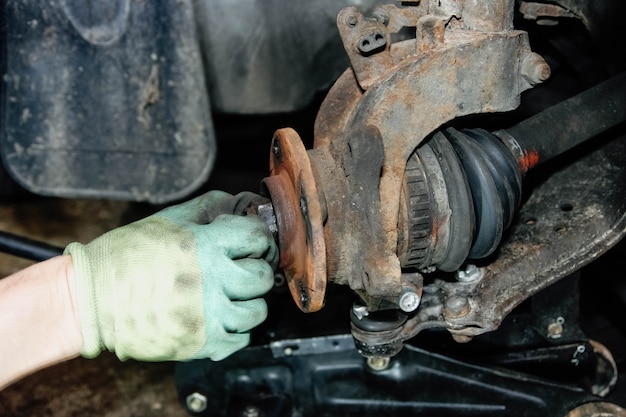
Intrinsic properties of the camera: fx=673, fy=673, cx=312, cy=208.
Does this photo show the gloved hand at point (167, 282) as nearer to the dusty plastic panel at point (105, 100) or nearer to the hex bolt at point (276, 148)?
the hex bolt at point (276, 148)

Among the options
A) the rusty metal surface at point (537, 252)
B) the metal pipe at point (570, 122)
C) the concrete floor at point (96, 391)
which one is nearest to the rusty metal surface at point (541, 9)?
the metal pipe at point (570, 122)

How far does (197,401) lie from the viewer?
57.4 inches

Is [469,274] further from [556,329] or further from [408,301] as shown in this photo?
[556,329]

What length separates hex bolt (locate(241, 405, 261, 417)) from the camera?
4.59 ft

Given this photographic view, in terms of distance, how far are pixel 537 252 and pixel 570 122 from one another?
211mm

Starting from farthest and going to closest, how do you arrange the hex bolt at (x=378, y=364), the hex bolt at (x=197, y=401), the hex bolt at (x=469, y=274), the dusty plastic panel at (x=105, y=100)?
the dusty plastic panel at (x=105, y=100), the hex bolt at (x=197, y=401), the hex bolt at (x=378, y=364), the hex bolt at (x=469, y=274)

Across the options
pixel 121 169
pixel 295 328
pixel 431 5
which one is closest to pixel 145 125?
pixel 121 169

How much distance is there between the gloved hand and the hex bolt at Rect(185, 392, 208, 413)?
0.53m

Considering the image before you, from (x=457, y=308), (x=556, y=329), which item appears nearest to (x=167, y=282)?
(x=457, y=308)

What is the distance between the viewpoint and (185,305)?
91 cm

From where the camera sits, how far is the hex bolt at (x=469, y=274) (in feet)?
3.49

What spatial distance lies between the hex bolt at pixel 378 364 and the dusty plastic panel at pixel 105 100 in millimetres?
607

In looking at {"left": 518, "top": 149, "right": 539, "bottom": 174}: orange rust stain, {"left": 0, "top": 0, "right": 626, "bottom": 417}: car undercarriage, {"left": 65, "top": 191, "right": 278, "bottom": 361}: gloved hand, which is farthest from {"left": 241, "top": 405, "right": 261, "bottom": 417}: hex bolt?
{"left": 518, "top": 149, "right": 539, "bottom": 174}: orange rust stain

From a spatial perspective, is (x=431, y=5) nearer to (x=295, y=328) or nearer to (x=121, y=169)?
(x=295, y=328)
